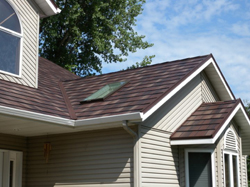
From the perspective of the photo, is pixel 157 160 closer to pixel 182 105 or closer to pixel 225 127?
pixel 182 105

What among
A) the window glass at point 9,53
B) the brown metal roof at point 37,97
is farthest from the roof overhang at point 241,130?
the window glass at point 9,53

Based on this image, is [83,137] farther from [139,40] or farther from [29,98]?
[139,40]

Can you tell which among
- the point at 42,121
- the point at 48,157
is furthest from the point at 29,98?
the point at 48,157

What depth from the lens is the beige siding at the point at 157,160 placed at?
918cm

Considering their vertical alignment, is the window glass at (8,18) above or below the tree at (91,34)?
below

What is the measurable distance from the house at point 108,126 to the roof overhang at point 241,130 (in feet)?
0.09

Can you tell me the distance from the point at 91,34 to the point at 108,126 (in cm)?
1688

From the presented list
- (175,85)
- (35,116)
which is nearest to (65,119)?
(35,116)

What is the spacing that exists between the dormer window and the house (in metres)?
0.02

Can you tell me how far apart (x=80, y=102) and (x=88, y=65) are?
16099mm

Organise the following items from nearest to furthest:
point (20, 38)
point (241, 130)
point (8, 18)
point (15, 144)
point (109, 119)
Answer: point (109, 119), point (8, 18), point (15, 144), point (20, 38), point (241, 130)

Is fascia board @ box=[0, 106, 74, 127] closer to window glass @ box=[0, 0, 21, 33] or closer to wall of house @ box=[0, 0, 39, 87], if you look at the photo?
wall of house @ box=[0, 0, 39, 87]

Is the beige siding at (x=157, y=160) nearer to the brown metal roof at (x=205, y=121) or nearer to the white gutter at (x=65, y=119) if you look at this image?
the brown metal roof at (x=205, y=121)

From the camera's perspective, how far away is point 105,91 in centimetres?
1085
